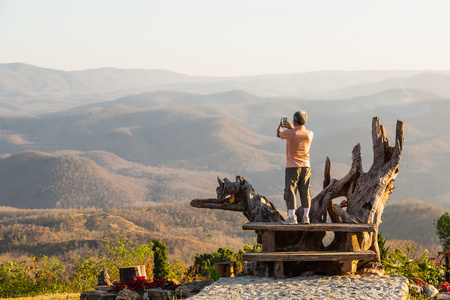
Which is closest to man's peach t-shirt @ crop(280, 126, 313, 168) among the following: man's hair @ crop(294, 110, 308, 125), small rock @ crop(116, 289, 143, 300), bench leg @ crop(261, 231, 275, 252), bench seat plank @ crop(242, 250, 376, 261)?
man's hair @ crop(294, 110, 308, 125)

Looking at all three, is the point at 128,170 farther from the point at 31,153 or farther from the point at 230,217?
the point at 230,217

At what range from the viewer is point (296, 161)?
1152 centimetres

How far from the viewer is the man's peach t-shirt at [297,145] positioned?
11359 mm

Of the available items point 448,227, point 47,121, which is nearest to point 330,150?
point 47,121

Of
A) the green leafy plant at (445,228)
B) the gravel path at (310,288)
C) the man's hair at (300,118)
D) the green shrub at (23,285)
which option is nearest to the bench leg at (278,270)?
the gravel path at (310,288)

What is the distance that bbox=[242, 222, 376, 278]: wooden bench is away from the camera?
1088cm

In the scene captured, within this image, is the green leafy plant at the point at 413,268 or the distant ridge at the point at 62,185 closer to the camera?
the green leafy plant at the point at 413,268

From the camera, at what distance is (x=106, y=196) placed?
92.4 m

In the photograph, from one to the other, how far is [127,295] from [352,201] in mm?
5067

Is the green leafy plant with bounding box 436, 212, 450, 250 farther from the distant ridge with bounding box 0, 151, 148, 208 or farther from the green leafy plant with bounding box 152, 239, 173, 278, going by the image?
the distant ridge with bounding box 0, 151, 148, 208

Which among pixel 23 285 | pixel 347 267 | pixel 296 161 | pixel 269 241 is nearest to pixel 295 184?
pixel 296 161

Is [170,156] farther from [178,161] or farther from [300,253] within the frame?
[300,253]

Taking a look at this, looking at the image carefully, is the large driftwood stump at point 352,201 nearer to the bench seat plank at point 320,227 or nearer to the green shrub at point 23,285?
the bench seat plank at point 320,227

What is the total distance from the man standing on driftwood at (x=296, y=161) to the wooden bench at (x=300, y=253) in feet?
1.15
